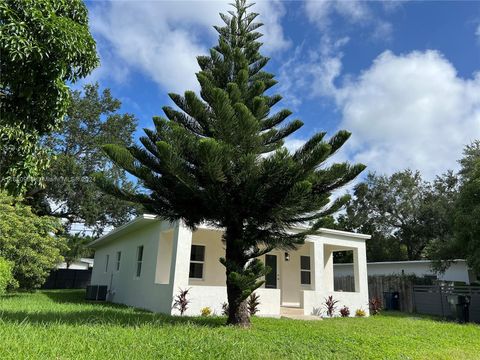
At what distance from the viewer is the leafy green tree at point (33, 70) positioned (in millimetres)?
4938

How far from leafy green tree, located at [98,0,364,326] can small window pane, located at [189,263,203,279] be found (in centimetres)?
491

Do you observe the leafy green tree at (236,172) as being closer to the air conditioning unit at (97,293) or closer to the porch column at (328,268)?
the porch column at (328,268)

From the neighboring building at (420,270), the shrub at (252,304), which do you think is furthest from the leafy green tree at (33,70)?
the neighboring building at (420,270)

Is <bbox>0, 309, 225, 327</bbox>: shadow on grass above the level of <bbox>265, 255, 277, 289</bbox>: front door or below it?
below

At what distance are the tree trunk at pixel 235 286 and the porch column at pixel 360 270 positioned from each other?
7.60 m

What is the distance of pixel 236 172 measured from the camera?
821 cm

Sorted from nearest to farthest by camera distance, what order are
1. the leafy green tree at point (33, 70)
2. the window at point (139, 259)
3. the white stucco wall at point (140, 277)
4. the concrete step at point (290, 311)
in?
the leafy green tree at point (33, 70), the white stucco wall at point (140, 277), the concrete step at point (290, 311), the window at point (139, 259)

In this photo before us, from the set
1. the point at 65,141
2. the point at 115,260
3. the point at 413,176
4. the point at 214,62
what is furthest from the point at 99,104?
the point at 413,176

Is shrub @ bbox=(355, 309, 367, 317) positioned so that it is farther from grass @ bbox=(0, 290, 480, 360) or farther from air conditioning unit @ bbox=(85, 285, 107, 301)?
air conditioning unit @ bbox=(85, 285, 107, 301)

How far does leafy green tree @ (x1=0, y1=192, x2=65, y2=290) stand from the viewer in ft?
49.8

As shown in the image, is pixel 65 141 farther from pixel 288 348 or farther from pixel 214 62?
pixel 288 348

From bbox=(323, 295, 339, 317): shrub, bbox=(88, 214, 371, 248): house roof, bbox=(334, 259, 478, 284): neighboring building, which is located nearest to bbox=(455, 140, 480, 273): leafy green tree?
bbox=(88, 214, 371, 248): house roof

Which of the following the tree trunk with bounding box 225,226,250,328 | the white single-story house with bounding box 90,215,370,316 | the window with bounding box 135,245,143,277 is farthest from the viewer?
the window with bounding box 135,245,143,277

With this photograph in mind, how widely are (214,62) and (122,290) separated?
10.1 meters
